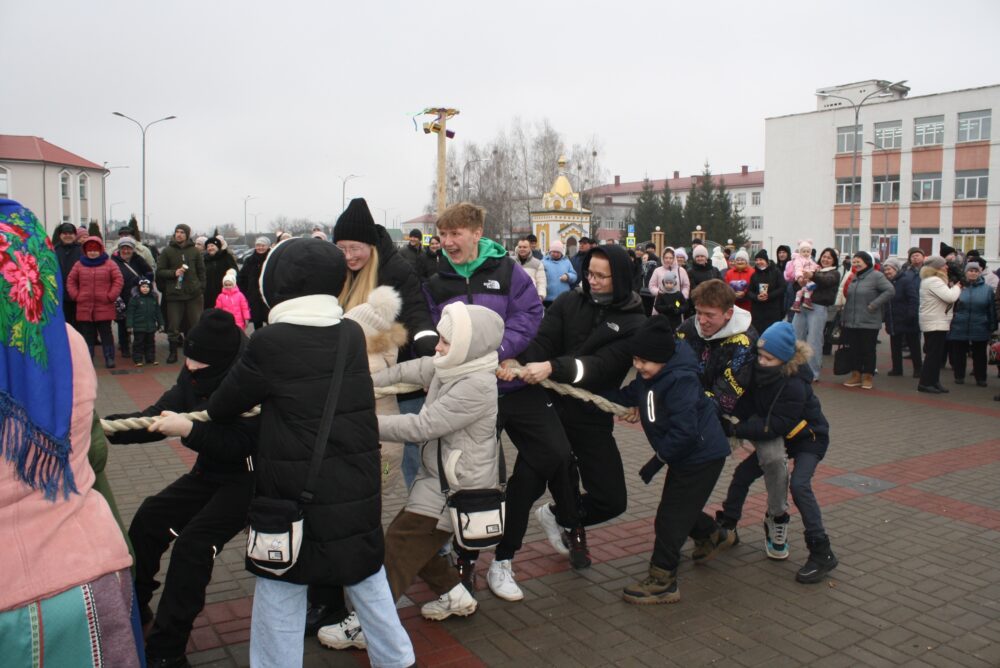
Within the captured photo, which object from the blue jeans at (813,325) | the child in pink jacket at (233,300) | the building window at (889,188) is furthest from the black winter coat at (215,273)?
the building window at (889,188)

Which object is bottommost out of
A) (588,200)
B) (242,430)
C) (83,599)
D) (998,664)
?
(998,664)

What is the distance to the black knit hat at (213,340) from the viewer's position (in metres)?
3.73

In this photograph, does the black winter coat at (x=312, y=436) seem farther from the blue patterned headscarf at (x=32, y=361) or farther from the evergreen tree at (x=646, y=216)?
the evergreen tree at (x=646, y=216)

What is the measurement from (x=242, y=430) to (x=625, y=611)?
2372 millimetres

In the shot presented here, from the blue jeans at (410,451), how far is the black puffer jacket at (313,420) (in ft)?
5.66

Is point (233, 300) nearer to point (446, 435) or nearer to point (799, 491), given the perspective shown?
point (446, 435)

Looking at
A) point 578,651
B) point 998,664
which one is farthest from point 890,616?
point 578,651

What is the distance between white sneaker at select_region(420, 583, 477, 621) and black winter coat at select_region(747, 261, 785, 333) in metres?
9.67

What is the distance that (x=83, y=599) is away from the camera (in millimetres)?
2281

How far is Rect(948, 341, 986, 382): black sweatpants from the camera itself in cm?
1299

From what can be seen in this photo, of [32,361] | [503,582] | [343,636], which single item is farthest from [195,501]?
[32,361]

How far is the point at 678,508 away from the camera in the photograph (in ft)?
15.5

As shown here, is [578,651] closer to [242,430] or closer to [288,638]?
[288,638]

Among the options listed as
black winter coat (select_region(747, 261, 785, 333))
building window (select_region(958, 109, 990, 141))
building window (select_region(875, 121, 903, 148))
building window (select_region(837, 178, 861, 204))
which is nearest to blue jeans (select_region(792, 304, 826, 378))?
black winter coat (select_region(747, 261, 785, 333))
